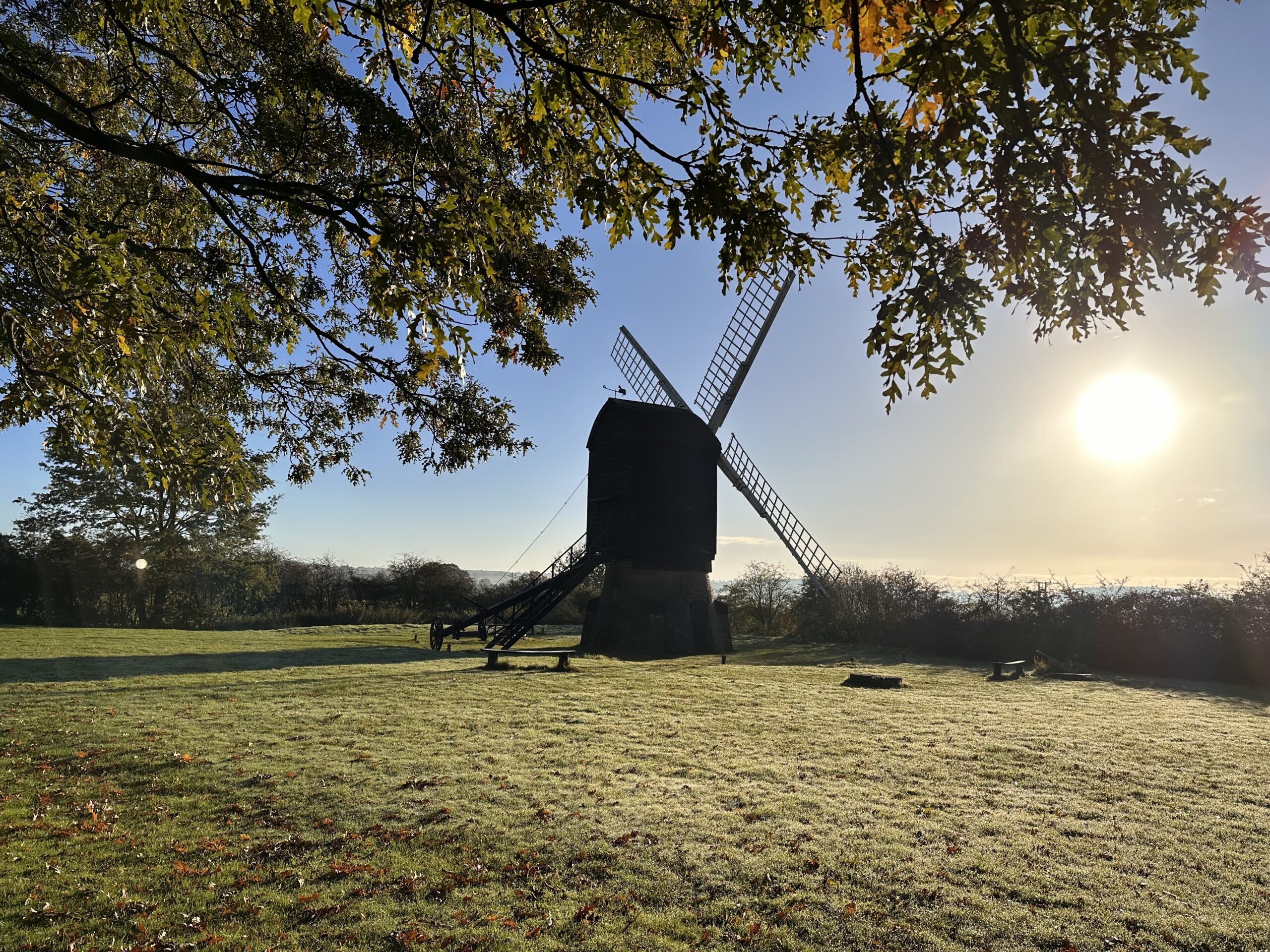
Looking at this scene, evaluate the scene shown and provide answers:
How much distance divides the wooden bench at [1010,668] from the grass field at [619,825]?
625 centimetres

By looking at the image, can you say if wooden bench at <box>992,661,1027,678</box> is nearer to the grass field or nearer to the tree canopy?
the grass field

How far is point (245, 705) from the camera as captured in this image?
12.1 meters

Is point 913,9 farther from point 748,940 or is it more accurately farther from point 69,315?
point 69,315

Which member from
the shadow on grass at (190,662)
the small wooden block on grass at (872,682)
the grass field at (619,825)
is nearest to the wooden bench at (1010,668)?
the small wooden block on grass at (872,682)

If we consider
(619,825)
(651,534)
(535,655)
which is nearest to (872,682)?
(535,655)

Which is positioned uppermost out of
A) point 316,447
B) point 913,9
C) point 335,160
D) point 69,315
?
point 335,160

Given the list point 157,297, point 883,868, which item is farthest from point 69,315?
point 883,868

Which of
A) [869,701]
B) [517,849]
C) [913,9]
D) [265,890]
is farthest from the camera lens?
[869,701]

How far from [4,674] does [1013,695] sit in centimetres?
2168

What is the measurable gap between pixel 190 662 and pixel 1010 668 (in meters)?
22.8

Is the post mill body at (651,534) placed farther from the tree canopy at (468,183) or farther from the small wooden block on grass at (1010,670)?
the tree canopy at (468,183)

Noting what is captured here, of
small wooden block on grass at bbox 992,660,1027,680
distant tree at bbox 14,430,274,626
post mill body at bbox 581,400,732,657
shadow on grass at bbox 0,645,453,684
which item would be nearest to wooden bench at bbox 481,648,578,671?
shadow on grass at bbox 0,645,453,684

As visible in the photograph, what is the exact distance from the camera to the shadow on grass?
15.0m

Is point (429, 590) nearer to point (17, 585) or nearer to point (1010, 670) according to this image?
point (17, 585)
